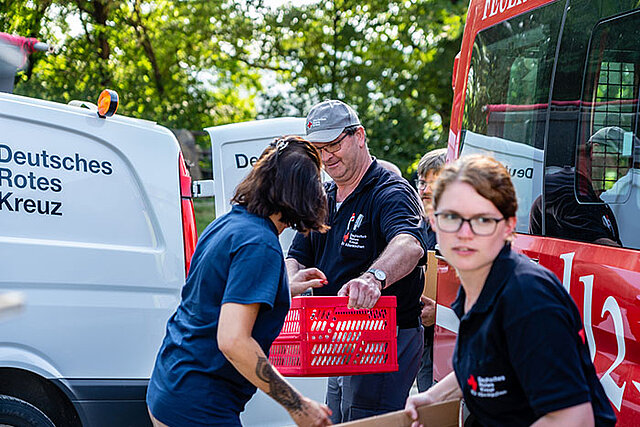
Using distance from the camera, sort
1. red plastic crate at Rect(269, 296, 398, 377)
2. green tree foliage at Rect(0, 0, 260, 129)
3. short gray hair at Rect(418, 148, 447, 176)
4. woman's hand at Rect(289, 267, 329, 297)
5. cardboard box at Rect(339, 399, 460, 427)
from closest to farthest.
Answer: cardboard box at Rect(339, 399, 460, 427) < red plastic crate at Rect(269, 296, 398, 377) < woman's hand at Rect(289, 267, 329, 297) < short gray hair at Rect(418, 148, 447, 176) < green tree foliage at Rect(0, 0, 260, 129)

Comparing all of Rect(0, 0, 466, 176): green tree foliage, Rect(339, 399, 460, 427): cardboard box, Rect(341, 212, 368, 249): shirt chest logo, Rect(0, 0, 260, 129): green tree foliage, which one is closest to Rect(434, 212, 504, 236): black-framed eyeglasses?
Rect(339, 399, 460, 427): cardboard box

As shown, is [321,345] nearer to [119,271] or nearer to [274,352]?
[274,352]

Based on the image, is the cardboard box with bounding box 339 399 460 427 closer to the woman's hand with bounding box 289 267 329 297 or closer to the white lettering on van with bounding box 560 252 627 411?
the white lettering on van with bounding box 560 252 627 411

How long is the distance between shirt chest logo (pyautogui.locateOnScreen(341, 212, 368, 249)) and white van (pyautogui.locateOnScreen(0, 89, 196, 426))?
34.7 inches

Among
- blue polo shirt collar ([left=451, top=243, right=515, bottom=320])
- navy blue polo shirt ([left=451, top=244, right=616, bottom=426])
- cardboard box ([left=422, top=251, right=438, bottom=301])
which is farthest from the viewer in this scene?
cardboard box ([left=422, top=251, right=438, bottom=301])

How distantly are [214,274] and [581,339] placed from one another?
1135 millimetres

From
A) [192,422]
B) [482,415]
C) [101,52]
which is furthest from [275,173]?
[101,52]

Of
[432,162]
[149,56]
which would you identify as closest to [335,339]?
[432,162]

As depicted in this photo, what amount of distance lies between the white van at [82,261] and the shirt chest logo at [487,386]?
2322 mm

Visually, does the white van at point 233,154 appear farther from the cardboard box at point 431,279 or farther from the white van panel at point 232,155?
the cardboard box at point 431,279

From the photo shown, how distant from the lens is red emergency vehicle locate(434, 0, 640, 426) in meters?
2.74

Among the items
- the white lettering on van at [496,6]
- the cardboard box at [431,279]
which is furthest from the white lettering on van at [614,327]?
the cardboard box at [431,279]

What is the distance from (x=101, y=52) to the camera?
13.9 metres

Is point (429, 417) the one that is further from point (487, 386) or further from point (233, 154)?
point (233, 154)
